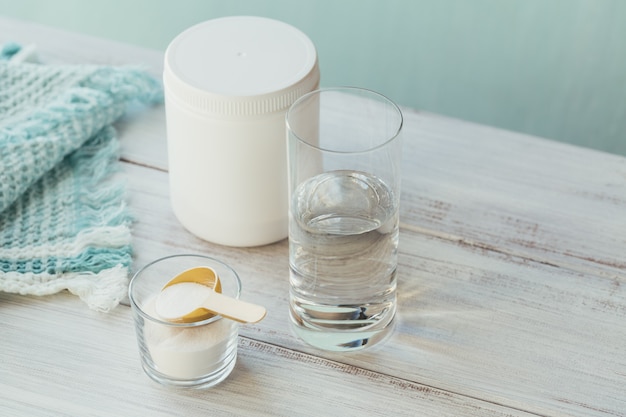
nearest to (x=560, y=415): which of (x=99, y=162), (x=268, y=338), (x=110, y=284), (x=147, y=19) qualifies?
(x=268, y=338)

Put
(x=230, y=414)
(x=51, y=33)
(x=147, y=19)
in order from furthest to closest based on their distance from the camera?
(x=147, y=19), (x=51, y=33), (x=230, y=414)

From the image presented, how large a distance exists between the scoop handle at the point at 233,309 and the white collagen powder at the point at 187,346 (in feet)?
0.04

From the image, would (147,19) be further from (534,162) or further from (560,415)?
(560,415)

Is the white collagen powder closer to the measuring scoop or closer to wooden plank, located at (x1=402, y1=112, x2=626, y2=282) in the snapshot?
the measuring scoop

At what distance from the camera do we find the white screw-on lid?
0.66 metres

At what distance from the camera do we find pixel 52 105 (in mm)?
808

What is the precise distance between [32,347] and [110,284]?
0.08m

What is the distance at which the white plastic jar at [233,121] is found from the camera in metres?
0.66

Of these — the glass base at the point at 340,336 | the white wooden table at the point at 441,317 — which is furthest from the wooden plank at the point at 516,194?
the glass base at the point at 340,336

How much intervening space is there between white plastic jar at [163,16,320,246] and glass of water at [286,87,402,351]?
44 millimetres

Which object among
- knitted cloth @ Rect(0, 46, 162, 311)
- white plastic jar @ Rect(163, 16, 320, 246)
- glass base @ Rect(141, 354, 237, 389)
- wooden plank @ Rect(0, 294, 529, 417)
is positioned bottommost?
wooden plank @ Rect(0, 294, 529, 417)

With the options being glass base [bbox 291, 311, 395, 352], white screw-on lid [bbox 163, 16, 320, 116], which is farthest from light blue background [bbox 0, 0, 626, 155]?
glass base [bbox 291, 311, 395, 352]

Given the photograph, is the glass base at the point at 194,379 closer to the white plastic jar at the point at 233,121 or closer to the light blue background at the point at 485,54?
the white plastic jar at the point at 233,121

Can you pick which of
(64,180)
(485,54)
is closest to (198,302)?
(64,180)
